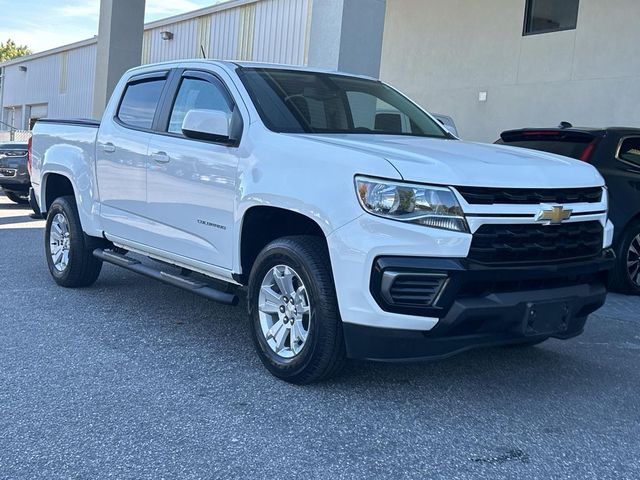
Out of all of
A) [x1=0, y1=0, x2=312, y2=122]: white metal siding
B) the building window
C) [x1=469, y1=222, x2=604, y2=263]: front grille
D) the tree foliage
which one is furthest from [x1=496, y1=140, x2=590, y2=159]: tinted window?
the tree foliage

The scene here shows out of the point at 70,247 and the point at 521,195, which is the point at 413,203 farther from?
the point at 70,247

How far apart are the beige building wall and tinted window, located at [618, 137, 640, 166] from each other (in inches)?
164

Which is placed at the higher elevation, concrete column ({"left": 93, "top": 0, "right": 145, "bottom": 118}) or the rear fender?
concrete column ({"left": 93, "top": 0, "right": 145, "bottom": 118})

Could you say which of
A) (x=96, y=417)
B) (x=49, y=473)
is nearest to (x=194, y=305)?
(x=96, y=417)

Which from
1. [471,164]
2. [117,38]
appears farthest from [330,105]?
[117,38]

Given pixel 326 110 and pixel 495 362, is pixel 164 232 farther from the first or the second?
pixel 495 362

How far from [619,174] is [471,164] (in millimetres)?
4211

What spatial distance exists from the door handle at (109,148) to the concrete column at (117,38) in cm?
937

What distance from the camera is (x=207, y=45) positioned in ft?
66.0

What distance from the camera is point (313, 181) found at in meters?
3.98

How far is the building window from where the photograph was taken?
12445 mm

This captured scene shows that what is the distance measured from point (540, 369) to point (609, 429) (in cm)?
102

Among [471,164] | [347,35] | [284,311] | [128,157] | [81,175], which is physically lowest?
[284,311]

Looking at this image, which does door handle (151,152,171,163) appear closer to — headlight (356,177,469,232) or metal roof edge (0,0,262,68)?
headlight (356,177,469,232)
